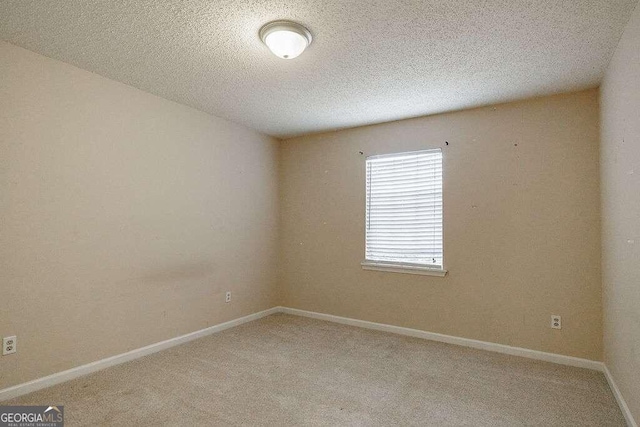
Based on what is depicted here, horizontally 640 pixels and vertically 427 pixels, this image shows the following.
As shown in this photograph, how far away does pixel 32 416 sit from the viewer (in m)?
2.20

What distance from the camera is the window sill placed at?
3.73 metres

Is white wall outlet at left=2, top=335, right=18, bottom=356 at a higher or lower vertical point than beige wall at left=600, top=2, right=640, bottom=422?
lower

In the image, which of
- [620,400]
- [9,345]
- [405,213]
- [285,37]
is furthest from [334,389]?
[285,37]

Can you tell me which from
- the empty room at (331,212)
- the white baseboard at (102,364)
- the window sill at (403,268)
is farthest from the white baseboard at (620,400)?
the white baseboard at (102,364)

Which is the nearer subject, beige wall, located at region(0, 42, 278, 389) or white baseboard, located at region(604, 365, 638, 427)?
white baseboard, located at region(604, 365, 638, 427)

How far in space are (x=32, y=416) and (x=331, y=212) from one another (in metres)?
3.37

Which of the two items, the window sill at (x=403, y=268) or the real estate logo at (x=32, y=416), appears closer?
the real estate logo at (x=32, y=416)

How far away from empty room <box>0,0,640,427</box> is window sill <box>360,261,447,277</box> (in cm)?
2

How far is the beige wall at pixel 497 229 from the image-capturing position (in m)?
3.06

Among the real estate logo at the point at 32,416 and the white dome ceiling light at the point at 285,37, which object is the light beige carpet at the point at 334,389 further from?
the white dome ceiling light at the point at 285,37

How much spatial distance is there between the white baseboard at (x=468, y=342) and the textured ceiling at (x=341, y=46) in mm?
2452

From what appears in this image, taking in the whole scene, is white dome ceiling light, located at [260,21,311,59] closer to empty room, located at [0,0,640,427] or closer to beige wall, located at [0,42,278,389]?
empty room, located at [0,0,640,427]

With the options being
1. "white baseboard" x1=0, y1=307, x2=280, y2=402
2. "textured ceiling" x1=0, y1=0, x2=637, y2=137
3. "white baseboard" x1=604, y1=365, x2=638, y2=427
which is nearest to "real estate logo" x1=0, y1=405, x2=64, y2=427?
"white baseboard" x1=0, y1=307, x2=280, y2=402

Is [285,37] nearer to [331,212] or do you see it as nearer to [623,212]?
[623,212]
